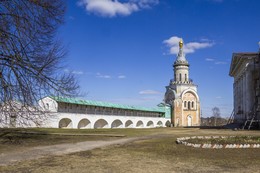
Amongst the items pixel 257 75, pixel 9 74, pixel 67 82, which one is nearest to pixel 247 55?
pixel 257 75

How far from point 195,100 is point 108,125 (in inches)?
1189

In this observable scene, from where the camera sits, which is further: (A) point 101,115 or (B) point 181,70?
(B) point 181,70

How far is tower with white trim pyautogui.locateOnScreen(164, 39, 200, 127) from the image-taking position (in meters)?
73.2

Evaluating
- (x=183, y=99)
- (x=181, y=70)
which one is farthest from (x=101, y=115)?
(x=181, y=70)

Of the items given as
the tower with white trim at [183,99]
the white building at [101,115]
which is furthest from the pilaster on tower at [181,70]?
the white building at [101,115]

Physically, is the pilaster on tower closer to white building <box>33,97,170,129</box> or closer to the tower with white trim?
the tower with white trim

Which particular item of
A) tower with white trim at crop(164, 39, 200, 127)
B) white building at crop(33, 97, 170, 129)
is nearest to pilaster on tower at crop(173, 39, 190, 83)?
tower with white trim at crop(164, 39, 200, 127)

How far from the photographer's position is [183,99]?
241 ft

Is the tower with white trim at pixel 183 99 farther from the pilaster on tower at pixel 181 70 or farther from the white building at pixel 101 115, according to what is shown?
the white building at pixel 101 115

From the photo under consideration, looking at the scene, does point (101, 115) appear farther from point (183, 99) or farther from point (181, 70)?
point (181, 70)

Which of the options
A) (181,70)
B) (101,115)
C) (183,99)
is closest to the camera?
(101,115)

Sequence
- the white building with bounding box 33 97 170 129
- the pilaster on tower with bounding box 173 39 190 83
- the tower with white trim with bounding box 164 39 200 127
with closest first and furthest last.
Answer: the white building with bounding box 33 97 170 129 → the tower with white trim with bounding box 164 39 200 127 → the pilaster on tower with bounding box 173 39 190 83

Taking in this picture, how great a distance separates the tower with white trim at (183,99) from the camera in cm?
7319

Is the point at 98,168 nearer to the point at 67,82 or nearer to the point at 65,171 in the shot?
the point at 65,171
